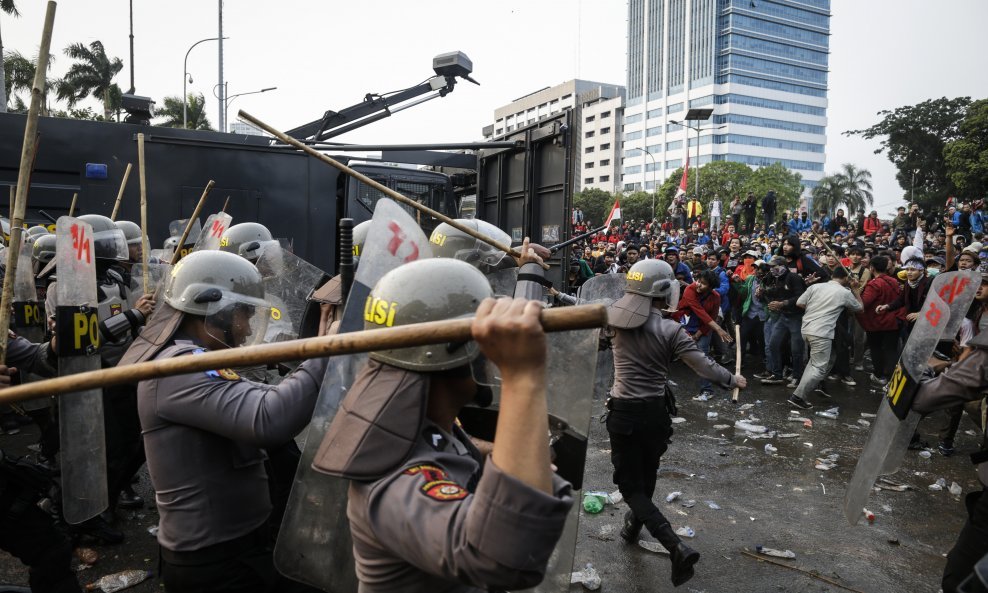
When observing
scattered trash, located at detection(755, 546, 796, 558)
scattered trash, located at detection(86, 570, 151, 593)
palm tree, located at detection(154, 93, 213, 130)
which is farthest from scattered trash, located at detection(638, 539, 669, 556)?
palm tree, located at detection(154, 93, 213, 130)

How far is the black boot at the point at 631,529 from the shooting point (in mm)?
4395

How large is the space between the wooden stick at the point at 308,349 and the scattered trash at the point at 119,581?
2.94m

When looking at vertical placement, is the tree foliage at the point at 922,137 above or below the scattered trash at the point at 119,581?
above

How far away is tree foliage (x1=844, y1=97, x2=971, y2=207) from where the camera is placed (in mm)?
41531

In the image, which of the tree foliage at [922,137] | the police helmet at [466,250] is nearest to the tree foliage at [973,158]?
the tree foliage at [922,137]

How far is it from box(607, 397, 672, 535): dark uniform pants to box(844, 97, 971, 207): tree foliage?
147 feet

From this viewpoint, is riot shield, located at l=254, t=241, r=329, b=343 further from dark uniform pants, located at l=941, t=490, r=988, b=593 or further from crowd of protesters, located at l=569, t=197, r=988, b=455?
crowd of protesters, located at l=569, t=197, r=988, b=455

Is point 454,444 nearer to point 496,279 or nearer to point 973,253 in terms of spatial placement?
point 496,279

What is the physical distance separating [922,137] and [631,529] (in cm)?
4893

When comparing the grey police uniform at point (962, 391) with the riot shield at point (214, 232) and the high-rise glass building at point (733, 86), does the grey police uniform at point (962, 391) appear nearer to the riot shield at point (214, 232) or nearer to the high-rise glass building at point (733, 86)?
the riot shield at point (214, 232)

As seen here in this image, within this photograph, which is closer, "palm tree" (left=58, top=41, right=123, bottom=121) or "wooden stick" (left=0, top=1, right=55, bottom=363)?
"wooden stick" (left=0, top=1, right=55, bottom=363)

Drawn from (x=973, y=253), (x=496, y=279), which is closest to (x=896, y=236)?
(x=973, y=253)

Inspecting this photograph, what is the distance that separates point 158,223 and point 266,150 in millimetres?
1594

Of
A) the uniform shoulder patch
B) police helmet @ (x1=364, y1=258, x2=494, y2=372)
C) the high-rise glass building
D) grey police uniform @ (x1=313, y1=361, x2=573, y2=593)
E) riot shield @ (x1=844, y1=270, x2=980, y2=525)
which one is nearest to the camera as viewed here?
grey police uniform @ (x1=313, y1=361, x2=573, y2=593)
